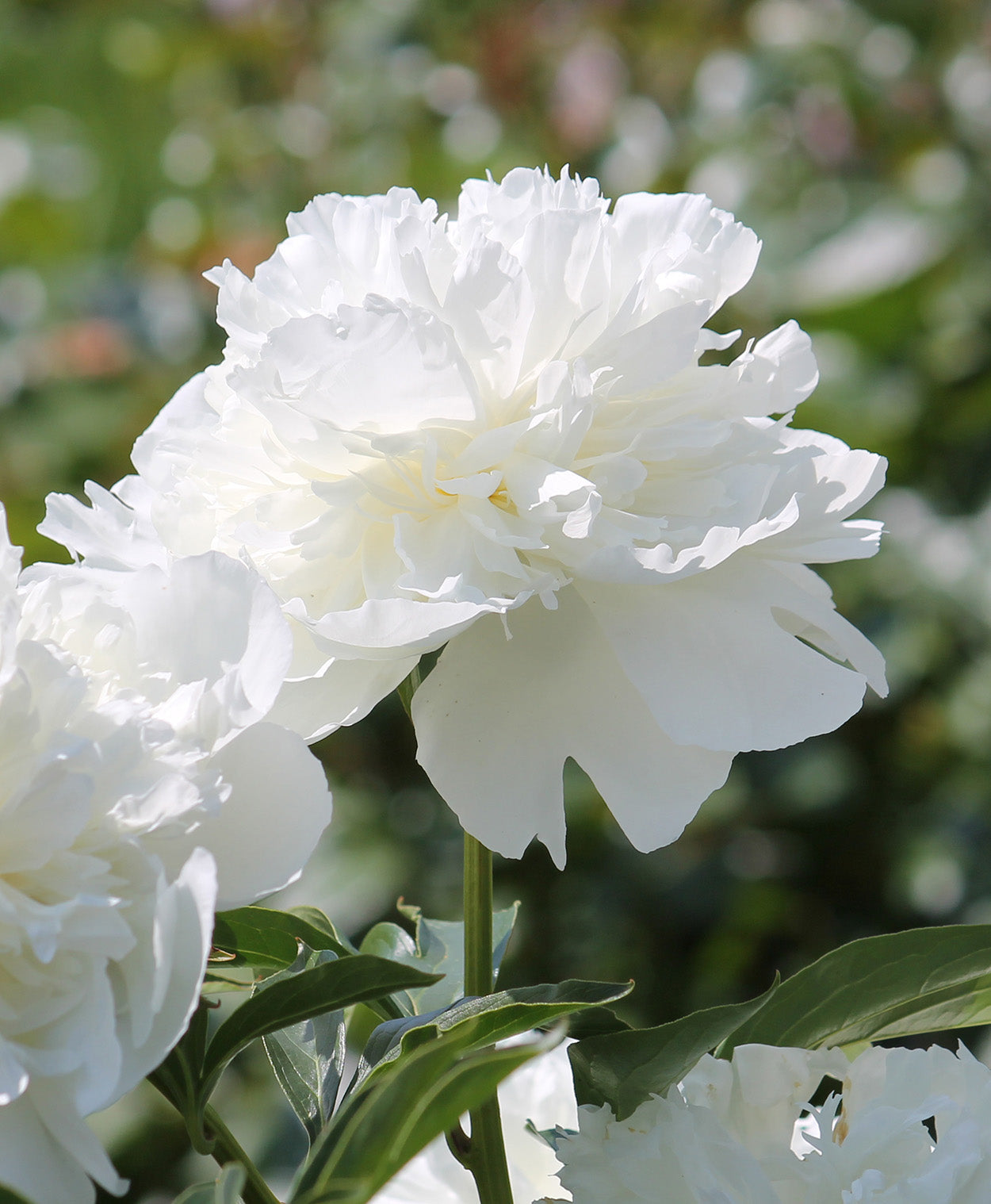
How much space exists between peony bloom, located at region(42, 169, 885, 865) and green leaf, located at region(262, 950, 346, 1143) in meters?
0.11

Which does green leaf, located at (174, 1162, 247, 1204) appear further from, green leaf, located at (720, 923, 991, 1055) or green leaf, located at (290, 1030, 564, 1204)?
green leaf, located at (720, 923, 991, 1055)

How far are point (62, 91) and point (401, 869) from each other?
167 cm

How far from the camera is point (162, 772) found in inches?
11.8

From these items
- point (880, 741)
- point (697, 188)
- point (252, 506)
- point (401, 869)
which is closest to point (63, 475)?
point (401, 869)

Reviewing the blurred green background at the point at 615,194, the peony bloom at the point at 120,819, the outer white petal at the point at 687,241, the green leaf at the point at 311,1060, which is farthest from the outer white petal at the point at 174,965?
the blurred green background at the point at 615,194

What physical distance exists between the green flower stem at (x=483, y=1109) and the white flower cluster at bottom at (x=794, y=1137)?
0.02 m

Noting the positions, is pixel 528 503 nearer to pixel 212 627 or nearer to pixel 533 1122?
pixel 212 627

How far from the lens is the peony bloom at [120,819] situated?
11.0 inches

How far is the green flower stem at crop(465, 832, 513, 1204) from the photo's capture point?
41cm

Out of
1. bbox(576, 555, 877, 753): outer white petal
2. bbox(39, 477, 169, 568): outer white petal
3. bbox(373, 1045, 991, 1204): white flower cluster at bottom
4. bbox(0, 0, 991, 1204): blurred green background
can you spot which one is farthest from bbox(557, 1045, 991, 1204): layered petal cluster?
bbox(0, 0, 991, 1204): blurred green background

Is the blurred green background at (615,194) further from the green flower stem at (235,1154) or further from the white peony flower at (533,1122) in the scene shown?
the green flower stem at (235,1154)

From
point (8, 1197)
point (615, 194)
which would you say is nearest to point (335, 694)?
point (8, 1197)

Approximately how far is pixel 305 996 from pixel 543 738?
0.31 feet

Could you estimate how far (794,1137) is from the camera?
42 centimetres
